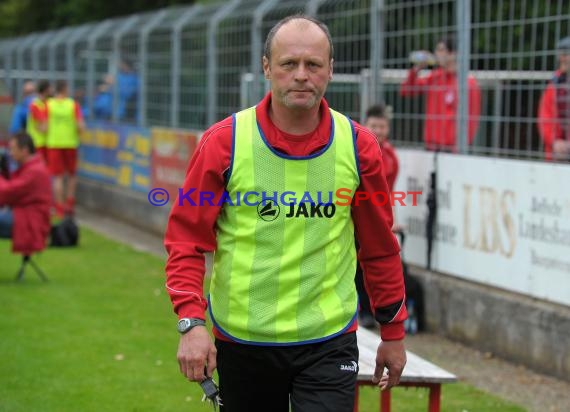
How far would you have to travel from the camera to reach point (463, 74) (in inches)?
408

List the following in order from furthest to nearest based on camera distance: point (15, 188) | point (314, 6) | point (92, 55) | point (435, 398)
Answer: point (92, 55)
point (314, 6)
point (15, 188)
point (435, 398)

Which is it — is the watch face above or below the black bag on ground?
above

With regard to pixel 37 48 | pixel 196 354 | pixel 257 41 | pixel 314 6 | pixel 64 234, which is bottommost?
pixel 64 234

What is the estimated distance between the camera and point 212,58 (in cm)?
1577

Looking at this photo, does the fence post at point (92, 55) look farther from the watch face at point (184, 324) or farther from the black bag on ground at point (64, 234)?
the watch face at point (184, 324)

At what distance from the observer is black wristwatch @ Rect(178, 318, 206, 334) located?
411 centimetres

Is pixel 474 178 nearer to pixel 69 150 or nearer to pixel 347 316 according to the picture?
pixel 347 316

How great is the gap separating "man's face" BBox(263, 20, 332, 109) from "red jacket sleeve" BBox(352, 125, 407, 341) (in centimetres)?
29

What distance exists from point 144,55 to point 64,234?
4117 millimetres

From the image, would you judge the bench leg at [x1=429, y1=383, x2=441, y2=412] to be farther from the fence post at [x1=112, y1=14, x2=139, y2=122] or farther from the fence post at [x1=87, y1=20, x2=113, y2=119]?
the fence post at [x1=87, y1=20, x2=113, y2=119]

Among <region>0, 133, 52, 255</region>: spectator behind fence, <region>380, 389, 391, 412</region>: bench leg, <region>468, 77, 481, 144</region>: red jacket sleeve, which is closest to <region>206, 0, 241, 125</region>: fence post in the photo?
<region>0, 133, 52, 255</region>: spectator behind fence

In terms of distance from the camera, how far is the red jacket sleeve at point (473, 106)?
1020cm

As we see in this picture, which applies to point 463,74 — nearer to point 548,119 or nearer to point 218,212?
point 548,119

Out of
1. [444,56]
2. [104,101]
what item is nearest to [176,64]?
[104,101]
